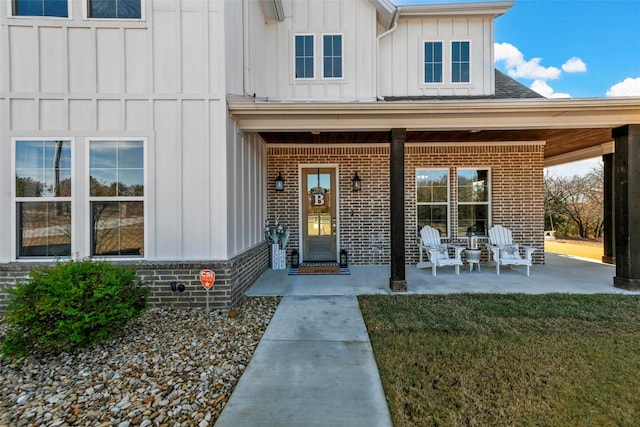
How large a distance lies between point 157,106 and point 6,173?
2275 millimetres

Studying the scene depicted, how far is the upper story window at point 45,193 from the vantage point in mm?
4160

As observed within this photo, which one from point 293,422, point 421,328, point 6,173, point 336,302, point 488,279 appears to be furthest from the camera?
point 488,279

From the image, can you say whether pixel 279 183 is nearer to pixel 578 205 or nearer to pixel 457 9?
pixel 457 9

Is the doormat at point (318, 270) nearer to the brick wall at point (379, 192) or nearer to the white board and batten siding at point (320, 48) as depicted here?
the brick wall at point (379, 192)

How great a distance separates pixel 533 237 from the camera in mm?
7152

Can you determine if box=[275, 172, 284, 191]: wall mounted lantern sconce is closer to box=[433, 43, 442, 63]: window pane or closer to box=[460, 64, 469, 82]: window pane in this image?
box=[433, 43, 442, 63]: window pane

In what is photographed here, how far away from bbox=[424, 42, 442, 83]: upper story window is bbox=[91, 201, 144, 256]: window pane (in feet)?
21.7

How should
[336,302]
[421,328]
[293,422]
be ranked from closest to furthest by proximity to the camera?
[293,422]
[421,328]
[336,302]

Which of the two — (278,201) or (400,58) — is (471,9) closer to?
(400,58)

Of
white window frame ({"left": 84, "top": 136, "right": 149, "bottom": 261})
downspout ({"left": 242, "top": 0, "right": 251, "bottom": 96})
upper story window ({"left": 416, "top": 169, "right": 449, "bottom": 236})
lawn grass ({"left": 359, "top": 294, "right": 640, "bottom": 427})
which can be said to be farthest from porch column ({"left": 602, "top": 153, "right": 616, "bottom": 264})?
white window frame ({"left": 84, "top": 136, "right": 149, "bottom": 261})

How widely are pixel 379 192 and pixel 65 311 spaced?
6030 millimetres

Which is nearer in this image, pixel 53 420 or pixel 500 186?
pixel 53 420

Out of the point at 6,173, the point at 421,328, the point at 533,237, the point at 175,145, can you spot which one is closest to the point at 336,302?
the point at 421,328

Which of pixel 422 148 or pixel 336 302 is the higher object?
pixel 422 148
